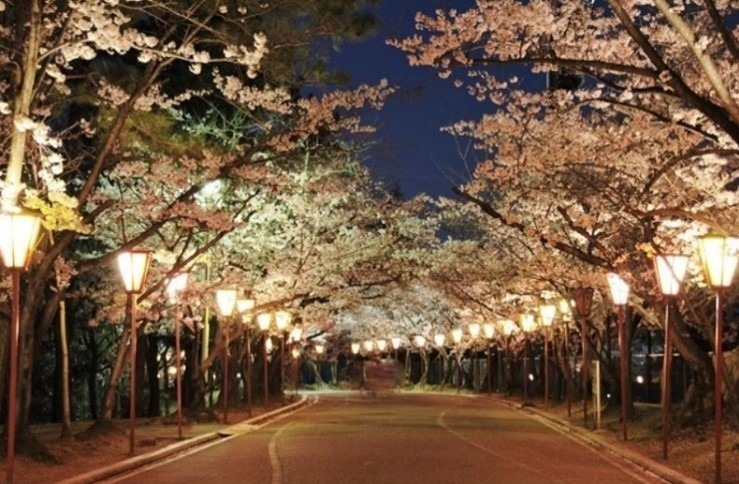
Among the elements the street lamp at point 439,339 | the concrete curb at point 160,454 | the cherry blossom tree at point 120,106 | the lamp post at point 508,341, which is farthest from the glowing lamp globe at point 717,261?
the street lamp at point 439,339

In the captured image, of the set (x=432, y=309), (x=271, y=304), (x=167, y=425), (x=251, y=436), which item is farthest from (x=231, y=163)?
(x=432, y=309)

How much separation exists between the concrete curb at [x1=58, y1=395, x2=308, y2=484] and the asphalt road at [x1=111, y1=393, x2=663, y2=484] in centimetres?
39

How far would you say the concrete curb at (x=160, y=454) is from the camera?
638 inches

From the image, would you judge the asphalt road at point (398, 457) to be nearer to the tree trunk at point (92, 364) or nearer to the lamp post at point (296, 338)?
the tree trunk at point (92, 364)

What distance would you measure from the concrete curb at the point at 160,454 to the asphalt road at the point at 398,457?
0.39m

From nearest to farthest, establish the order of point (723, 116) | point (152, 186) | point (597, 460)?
point (723, 116) < point (597, 460) < point (152, 186)

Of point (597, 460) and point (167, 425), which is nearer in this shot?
point (597, 460)

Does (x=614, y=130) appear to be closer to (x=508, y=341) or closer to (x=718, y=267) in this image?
(x=718, y=267)

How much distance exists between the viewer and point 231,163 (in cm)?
2134

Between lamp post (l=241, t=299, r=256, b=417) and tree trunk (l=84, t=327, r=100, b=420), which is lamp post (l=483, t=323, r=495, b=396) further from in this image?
tree trunk (l=84, t=327, r=100, b=420)

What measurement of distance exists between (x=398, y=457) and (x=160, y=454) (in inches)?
194

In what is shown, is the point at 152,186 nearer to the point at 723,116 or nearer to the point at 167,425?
the point at 167,425

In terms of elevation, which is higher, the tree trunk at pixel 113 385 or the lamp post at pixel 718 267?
the lamp post at pixel 718 267

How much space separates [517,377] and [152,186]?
3499 cm
